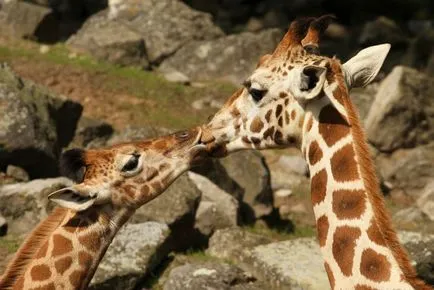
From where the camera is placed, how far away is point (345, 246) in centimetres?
681

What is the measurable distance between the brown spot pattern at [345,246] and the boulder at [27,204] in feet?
19.0

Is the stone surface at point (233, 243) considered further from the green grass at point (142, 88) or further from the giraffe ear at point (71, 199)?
the green grass at point (142, 88)

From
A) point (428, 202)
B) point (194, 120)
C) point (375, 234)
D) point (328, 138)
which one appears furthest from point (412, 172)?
point (375, 234)

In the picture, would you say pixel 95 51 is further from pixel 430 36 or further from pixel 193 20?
pixel 430 36

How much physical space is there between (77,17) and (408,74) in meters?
12.1

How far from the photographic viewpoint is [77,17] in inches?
1134

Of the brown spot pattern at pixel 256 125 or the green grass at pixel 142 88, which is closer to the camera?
the brown spot pattern at pixel 256 125

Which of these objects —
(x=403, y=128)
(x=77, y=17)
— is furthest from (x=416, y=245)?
(x=77, y=17)

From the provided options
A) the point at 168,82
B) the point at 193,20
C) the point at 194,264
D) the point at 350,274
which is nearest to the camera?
the point at 350,274

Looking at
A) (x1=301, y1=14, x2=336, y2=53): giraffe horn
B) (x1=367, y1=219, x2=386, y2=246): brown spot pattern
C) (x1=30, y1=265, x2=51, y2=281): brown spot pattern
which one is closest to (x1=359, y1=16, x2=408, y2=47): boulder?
(x1=301, y1=14, x2=336, y2=53): giraffe horn

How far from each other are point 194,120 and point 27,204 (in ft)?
26.2

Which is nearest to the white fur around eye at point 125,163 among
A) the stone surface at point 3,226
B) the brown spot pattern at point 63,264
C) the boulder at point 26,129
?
the brown spot pattern at point 63,264

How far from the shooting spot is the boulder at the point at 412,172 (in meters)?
18.2

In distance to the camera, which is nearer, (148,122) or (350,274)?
(350,274)
